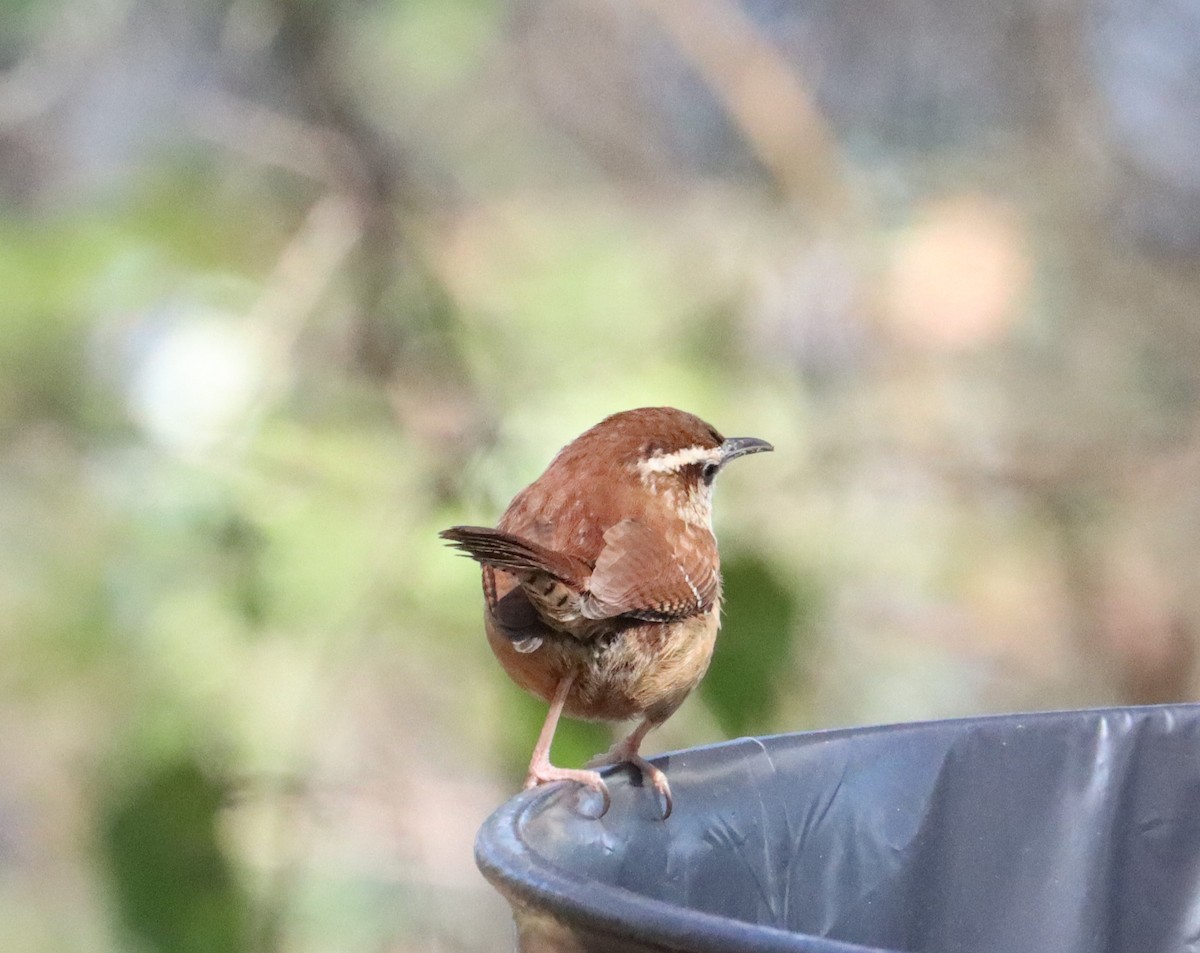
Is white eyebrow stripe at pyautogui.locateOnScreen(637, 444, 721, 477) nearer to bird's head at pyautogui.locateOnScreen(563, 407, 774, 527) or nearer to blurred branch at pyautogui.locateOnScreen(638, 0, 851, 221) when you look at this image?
bird's head at pyautogui.locateOnScreen(563, 407, 774, 527)

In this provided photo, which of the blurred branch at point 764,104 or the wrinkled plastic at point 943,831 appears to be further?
the blurred branch at point 764,104

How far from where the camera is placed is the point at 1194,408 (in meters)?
4.67

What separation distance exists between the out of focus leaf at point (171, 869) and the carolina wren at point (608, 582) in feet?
2.69

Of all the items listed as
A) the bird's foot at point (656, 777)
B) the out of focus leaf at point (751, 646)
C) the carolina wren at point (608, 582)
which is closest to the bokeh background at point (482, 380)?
the out of focus leaf at point (751, 646)

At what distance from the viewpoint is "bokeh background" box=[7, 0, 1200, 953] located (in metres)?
3.01

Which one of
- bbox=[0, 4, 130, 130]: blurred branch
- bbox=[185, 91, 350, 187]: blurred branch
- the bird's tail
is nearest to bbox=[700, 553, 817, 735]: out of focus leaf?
the bird's tail

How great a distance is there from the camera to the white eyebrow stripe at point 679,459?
2.42m

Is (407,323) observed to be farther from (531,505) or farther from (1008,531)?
(1008,531)

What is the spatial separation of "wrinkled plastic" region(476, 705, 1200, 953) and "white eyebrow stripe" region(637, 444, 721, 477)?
0.85 m

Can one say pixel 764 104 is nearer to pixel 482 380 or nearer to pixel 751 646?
pixel 482 380

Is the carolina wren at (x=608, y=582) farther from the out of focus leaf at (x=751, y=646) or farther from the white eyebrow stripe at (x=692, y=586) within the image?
the out of focus leaf at (x=751, y=646)

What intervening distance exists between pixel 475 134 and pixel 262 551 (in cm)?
157

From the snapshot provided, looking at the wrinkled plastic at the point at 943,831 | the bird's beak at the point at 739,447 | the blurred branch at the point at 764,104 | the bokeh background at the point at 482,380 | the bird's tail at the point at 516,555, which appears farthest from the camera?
the blurred branch at the point at 764,104

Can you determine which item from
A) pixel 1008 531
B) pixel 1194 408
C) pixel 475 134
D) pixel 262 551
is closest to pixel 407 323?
pixel 262 551
